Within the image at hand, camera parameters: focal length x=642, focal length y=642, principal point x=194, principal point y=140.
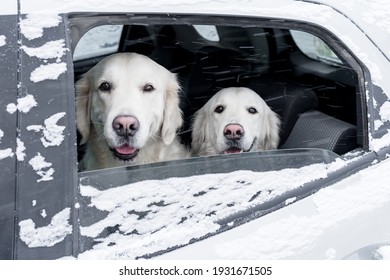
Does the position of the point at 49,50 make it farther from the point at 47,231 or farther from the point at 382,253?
the point at 382,253

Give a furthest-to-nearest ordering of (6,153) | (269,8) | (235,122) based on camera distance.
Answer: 1. (235,122)
2. (269,8)
3. (6,153)

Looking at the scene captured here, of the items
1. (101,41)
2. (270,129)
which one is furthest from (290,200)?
(101,41)

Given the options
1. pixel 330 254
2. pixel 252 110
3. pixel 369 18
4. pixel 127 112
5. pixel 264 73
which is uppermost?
pixel 264 73

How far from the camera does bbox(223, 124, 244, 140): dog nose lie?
313 centimetres

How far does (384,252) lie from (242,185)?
1.64 ft

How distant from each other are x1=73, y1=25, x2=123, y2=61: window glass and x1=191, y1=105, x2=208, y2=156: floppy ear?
1.31 m

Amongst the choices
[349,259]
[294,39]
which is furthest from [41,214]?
[294,39]

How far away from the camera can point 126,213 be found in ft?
6.11

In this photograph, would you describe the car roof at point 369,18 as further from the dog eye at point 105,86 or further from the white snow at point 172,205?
the dog eye at point 105,86

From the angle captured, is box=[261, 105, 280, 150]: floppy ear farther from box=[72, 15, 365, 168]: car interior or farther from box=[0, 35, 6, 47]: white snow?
box=[0, 35, 6, 47]: white snow

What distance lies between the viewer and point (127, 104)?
2787mm

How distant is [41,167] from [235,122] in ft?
5.48

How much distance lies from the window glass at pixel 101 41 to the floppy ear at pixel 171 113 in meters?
1.47

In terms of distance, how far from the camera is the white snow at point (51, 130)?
5.71 feet
